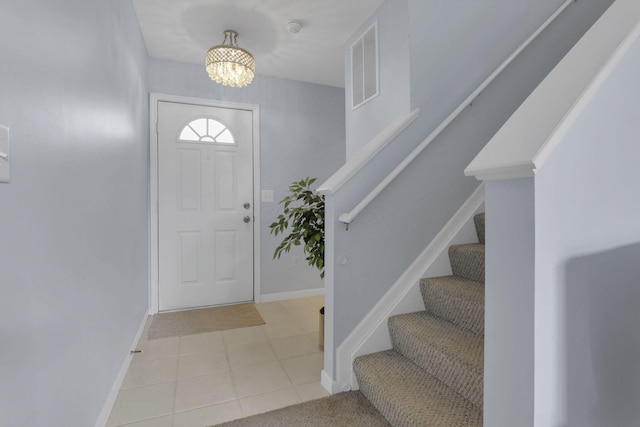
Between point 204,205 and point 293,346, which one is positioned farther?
point 204,205

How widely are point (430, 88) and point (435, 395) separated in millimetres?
1606

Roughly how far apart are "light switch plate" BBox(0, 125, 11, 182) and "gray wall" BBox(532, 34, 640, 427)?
123cm

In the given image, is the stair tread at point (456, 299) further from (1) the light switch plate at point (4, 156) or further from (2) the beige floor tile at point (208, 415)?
(1) the light switch plate at point (4, 156)

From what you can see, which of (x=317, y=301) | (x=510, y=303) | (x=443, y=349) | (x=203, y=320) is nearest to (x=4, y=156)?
(x=510, y=303)

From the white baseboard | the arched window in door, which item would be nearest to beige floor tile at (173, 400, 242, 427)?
the white baseboard

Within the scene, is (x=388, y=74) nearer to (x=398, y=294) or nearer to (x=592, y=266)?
(x=398, y=294)

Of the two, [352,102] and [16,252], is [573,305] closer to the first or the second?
[16,252]

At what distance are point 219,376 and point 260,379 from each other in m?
0.25

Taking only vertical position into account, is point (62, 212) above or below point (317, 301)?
above

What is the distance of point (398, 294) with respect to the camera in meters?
1.74

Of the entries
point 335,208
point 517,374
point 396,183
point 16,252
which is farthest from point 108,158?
point 517,374

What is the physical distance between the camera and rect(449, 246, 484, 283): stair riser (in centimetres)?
165

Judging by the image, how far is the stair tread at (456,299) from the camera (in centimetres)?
143

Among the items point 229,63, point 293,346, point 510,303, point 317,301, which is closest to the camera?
point 510,303
